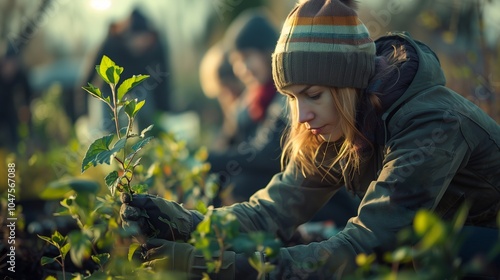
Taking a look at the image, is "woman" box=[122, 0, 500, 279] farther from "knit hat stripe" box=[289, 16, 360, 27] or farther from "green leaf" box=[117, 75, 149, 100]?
"green leaf" box=[117, 75, 149, 100]

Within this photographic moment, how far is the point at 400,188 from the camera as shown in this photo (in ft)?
7.76

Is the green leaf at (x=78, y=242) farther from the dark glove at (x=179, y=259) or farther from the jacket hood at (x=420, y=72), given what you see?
the jacket hood at (x=420, y=72)

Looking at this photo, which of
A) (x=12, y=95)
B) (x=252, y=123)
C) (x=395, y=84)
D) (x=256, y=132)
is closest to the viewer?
(x=395, y=84)

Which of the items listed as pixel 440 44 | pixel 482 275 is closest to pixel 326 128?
pixel 482 275

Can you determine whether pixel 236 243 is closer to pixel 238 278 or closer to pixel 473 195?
pixel 238 278

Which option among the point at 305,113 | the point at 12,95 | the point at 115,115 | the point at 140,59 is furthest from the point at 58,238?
the point at 12,95

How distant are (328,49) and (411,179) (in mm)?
495

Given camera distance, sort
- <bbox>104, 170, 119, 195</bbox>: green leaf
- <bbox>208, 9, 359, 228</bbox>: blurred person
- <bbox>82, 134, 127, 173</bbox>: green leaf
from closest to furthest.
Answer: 1. <bbox>82, 134, 127, 173</bbox>: green leaf
2. <bbox>104, 170, 119, 195</bbox>: green leaf
3. <bbox>208, 9, 359, 228</bbox>: blurred person

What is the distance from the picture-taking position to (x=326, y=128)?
2.64m

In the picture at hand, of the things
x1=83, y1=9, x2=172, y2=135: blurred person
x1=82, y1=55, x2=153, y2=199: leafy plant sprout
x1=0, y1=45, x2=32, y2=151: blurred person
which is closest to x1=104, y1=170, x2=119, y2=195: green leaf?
x1=82, y1=55, x2=153, y2=199: leafy plant sprout

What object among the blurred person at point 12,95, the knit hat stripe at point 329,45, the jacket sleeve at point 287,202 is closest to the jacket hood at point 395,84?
the knit hat stripe at point 329,45

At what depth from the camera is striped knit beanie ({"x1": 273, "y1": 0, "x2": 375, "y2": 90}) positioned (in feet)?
8.55

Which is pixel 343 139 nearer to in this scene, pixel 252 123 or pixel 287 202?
pixel 287 202

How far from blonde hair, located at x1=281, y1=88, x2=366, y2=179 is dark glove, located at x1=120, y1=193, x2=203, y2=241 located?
49 centimetres
